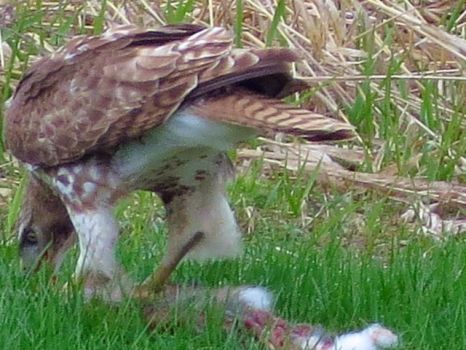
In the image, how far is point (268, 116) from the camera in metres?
4.00

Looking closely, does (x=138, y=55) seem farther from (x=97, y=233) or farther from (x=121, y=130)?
(x=97, y=233)

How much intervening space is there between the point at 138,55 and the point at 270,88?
16.6 inches

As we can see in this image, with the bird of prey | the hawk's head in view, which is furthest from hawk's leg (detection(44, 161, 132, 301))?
the hawk's head

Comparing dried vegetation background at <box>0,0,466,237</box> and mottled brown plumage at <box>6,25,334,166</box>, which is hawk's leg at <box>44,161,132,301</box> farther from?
dried vegetation background at <box>0,0,466,237</box>

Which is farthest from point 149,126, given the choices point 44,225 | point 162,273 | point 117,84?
point 44,225

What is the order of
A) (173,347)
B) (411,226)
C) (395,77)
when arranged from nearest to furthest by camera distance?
(173,347)
(411,226)
(395,77)

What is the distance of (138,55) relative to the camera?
14.2ft

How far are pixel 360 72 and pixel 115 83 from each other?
299 cm

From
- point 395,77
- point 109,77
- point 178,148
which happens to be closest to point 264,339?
point 178,148

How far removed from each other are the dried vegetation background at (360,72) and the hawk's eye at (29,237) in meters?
1.27

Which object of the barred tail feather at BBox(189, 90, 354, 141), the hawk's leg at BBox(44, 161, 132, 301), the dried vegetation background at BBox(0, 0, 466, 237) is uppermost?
the barred tail feather at BBox(189, 90, 354, 141)

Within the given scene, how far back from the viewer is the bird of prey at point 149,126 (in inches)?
162

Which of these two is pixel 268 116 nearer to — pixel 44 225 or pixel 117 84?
pixel 117 84

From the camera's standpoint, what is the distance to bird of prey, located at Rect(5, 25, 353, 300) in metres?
4.12
